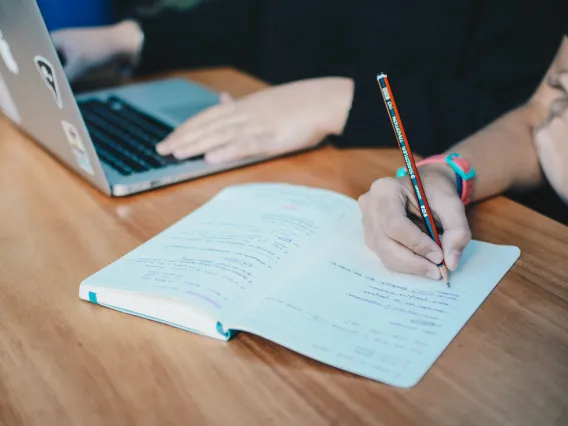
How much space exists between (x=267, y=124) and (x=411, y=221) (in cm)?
34

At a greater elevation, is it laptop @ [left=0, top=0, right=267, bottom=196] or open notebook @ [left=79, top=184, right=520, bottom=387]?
laptop @ [left=0, top=0, right=267, bottom=196]

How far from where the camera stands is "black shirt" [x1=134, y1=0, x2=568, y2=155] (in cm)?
98

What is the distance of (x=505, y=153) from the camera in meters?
0.84

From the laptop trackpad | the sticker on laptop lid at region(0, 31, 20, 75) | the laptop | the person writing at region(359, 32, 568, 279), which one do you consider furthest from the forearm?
the sticker on laptop lid at region(0, 31, 20, 75)

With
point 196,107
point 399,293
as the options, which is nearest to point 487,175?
point 399,293

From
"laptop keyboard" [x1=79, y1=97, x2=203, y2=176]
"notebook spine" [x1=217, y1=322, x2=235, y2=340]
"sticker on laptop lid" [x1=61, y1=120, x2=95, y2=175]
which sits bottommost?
"notebook spine" [x1=217, y1=322, x2=235, y2=340]

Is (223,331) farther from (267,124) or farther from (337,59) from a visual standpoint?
(337,59)

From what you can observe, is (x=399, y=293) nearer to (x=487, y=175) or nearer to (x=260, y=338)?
(x=260, y=338)

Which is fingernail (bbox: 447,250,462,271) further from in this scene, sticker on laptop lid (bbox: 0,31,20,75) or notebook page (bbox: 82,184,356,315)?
sticker on laptop lid (bbox: 0,31,20,75)

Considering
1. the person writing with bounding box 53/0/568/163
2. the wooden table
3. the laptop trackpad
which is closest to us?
the wooden table

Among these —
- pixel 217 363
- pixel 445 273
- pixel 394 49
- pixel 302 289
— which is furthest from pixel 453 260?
pixel 394 49

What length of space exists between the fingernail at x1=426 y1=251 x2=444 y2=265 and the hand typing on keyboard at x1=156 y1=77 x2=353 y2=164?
349 millimetres

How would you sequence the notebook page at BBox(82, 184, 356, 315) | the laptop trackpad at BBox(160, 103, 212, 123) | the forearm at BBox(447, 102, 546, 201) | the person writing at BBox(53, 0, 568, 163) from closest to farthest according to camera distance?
the notebook page at BBox(82, 184, 356, 315) < the forearm at BBox(447, 102, 546, 201) < the person writing at BBox(53, 0, 568, 163) < the laptop trackpad at BBox(160, 103, 212, 123)

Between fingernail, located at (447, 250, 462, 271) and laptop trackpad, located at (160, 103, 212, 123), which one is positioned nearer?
fingernail, located at (447, 250, 462, 271)
